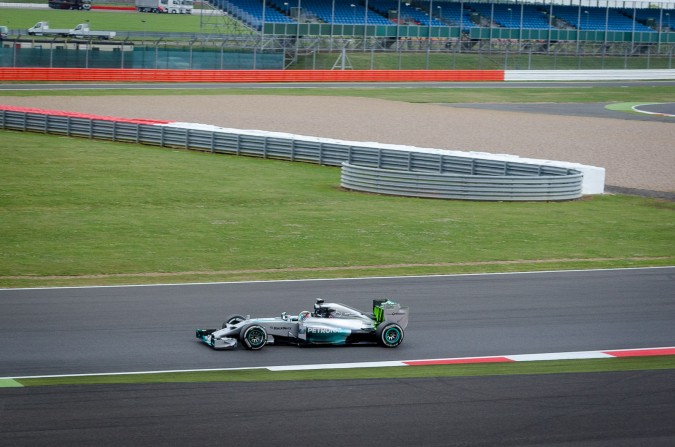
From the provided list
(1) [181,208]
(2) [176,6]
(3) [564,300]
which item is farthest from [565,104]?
(2) [176,6]

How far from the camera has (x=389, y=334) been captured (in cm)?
1326

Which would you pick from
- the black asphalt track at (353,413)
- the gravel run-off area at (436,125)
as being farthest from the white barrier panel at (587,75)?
the black asphalt track at (353,413)

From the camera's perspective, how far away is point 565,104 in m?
57.4

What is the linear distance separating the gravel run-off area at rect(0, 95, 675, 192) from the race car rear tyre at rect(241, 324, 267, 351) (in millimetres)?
19044

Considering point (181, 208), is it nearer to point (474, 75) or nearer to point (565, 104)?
point (565, 104)

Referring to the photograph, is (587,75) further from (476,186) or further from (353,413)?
(353,413)

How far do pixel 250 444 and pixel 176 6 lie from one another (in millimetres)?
106907

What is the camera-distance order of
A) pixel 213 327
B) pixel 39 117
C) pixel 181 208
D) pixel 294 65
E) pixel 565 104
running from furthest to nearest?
pixel 294 65 < pixel 565 104 < pixel 39 117 < pixel 181 208 < pixel 213 327

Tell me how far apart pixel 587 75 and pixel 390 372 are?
229 ft

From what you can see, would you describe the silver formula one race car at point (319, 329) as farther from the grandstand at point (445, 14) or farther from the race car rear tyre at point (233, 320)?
the grandstand at point (445, 14)

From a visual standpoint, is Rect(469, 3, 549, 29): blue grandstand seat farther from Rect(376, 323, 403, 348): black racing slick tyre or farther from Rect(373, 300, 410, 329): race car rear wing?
Rect(376, 323, 403, 348): black racing slick tyre

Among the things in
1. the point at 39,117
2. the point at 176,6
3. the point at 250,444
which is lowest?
the point at 250,444

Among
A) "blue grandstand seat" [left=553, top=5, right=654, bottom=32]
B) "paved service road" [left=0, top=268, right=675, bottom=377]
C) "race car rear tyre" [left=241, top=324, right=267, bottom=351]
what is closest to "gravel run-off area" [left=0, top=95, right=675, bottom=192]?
"paved service road" [left=0, top=268, right=675, bottom=377]

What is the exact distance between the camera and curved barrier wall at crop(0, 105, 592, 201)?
26.3 metres
